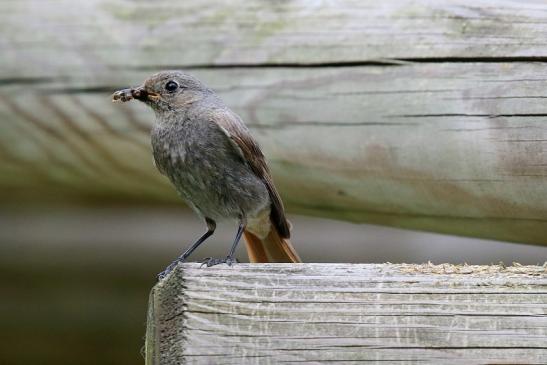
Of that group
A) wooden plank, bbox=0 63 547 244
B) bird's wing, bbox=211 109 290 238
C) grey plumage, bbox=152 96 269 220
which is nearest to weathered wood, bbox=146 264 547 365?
wooden plank, bbox=0 63 547 244

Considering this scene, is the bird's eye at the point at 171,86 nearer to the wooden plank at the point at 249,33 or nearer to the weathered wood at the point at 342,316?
the wooden plank at the point at 249,33

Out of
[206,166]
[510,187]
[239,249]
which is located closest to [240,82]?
[206,166]

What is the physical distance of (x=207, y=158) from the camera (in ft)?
12.8

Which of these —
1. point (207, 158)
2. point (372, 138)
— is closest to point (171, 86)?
point (207, 158)

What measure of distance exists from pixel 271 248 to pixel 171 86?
2.41ft

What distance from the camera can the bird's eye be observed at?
3979 mm

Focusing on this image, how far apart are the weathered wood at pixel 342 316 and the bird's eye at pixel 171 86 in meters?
1.58

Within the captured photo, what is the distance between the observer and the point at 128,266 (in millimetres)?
5645

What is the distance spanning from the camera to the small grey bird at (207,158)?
3844mm

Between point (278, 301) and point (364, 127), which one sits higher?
point (364, 127)

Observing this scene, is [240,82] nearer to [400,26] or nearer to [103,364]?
[400,26]

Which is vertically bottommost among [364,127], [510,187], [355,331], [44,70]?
[355,331]

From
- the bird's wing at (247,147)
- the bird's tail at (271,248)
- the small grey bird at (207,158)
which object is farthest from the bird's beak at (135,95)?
the bird's tail at (271,248)

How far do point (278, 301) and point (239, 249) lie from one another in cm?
328
